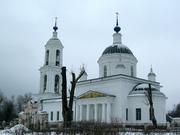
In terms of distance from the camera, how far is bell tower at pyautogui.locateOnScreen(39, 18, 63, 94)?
47.0 metres

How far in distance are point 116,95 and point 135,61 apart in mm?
6817

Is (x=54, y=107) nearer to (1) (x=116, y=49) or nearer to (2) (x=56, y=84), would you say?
(2) (x=56, y=84)

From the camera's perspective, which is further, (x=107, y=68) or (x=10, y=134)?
(x=107, y=68)

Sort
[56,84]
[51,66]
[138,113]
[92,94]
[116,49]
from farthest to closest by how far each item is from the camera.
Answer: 1. [56,84]
2. [51,66]
3. [116,49]
4. [92,94]
5. [138,113]

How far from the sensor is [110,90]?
129 ft

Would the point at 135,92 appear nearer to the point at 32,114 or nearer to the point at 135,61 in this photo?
the point at 135,61

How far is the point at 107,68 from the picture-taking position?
140ft

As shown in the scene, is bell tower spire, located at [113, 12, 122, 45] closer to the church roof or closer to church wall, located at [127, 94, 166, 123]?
the church roof

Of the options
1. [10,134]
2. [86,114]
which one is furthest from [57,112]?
[10,134]

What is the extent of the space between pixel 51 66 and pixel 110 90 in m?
11.3

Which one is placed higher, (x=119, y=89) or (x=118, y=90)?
(x=119, y=89)

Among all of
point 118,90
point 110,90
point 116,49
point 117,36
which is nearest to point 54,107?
point 110,90

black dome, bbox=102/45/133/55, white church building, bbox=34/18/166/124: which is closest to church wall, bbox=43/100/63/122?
white church building, bbox=34/18/166/124

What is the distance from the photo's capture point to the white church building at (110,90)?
3759 cm
